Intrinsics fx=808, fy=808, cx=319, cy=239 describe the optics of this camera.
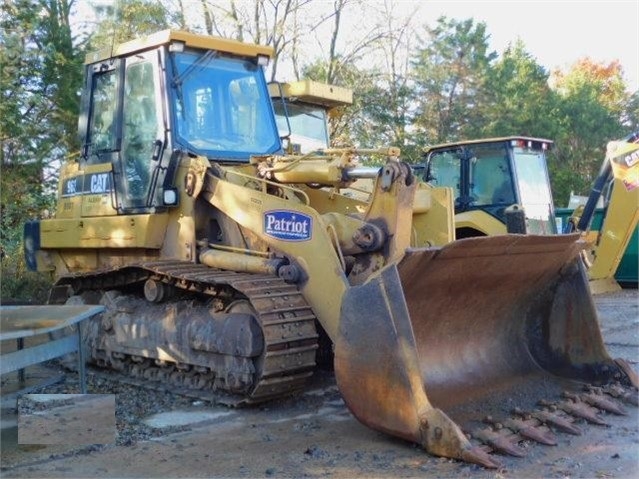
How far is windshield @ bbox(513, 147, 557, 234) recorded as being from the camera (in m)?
11.0

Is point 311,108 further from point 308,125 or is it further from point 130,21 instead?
point 130,21

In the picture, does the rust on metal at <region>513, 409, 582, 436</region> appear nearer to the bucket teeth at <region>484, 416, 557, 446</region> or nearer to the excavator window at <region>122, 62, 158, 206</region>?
the bucket teeth at <region>484, 416, 557, 446</region>

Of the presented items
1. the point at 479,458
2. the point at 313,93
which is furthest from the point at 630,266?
the point at 479,458

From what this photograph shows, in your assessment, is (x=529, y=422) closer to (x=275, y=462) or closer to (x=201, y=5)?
(x=275, y=462)

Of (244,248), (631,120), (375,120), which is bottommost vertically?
(244,248)

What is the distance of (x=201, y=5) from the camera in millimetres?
20750

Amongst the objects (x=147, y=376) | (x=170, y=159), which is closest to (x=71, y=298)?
(x=147, y=376)

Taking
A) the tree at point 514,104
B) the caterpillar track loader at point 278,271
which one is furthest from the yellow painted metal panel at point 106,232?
the tree at point 514,104

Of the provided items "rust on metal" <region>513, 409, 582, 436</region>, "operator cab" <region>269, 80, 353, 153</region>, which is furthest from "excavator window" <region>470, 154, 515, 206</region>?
"rust on metal" <region>513, 409, 582, 436</region>

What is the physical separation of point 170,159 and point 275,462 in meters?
2.86

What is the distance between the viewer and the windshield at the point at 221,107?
6549mm

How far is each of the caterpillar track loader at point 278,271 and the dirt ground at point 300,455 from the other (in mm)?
192

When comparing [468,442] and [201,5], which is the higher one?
[201,5]

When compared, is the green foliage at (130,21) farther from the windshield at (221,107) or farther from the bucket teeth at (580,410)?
the bucket teeth at (580,410)
